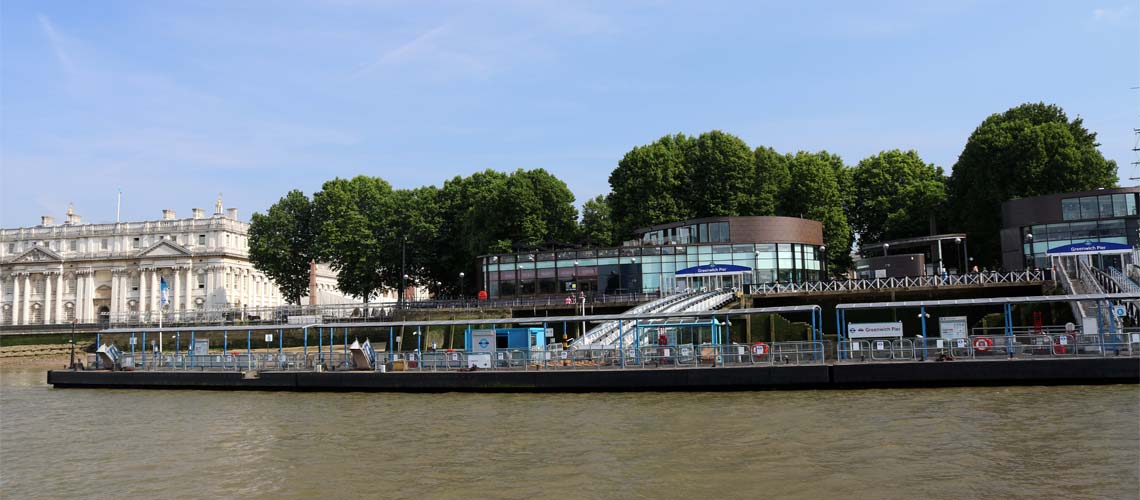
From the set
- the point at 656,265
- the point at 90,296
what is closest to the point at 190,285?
the point at 90,296

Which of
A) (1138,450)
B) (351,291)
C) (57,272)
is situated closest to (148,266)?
(57,272)

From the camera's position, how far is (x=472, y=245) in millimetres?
83312

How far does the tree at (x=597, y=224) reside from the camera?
87.4 metres

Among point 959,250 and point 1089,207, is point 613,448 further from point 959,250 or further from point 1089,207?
point 959,250

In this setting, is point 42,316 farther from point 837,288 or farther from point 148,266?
point 837,288

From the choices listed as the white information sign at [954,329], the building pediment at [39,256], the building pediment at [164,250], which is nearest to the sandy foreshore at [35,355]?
the building pediment at [164,250]

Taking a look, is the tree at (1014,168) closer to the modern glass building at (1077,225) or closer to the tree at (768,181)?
the modern glass building at (1077,225)

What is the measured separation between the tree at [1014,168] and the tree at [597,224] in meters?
31.8

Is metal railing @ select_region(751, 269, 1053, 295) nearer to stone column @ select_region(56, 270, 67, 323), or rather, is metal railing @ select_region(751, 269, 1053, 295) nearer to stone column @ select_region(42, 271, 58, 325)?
stone column @ select_region(56, 270, 67, 323)

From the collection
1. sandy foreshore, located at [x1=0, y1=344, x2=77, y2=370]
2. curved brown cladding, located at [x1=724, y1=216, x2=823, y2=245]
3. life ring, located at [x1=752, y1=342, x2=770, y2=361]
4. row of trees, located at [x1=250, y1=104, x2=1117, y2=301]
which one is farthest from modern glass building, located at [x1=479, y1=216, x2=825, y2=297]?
sandy foreshore, located at [x1=0, y1=344, x2=77, y2=370]

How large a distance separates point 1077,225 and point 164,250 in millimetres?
105507

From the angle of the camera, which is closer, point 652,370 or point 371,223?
point 652,370

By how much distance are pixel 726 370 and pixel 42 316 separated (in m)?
117

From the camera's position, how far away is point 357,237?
8731cm
